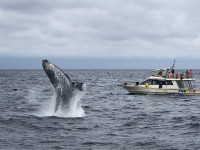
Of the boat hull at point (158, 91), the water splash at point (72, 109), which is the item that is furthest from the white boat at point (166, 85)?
the water splash at point (72, 109)

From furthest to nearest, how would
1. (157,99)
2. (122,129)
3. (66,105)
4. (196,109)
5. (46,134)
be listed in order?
(157,99)
(196,109)
(66,105)
(122,129)
(46,134)

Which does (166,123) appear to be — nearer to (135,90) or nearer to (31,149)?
(31,149)

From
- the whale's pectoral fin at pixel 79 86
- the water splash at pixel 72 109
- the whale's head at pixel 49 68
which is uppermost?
the whale's head at pixel 49 68

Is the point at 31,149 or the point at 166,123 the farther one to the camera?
the point at 166,123

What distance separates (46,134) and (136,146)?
5.43m

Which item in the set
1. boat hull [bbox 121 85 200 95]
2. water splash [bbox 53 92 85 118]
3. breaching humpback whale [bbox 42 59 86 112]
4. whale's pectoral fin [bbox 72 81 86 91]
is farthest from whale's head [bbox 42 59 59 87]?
boat hull [bbox 121 85 200 95]

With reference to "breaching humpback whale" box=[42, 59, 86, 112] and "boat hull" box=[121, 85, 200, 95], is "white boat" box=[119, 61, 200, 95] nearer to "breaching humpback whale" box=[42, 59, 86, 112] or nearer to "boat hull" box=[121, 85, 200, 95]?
"boat hull" box=[121, 85, 200, 95]

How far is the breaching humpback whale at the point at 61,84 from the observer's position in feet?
72.6

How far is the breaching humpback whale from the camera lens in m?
22.1

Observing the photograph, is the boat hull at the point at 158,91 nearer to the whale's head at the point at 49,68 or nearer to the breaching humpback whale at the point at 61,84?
the breaching humpback whale at the point at 61,84

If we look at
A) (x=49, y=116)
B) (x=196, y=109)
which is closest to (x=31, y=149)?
(x=49, y=116)

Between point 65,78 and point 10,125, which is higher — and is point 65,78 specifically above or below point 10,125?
above

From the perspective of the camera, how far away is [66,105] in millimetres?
24219

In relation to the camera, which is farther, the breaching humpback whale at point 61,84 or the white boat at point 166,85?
the white boat at point 166,85
